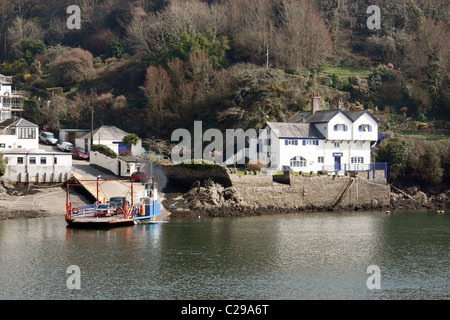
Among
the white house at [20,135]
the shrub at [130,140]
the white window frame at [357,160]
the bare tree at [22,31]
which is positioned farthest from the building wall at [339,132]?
the bare tree at [22,31]

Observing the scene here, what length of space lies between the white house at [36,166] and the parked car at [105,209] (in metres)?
9.77

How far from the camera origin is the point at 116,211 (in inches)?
2058

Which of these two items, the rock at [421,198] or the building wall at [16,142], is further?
the building wall at [16,142]

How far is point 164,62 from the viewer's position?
83562 millimetres

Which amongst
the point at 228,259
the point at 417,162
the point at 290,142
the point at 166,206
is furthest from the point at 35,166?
the point at 417,162

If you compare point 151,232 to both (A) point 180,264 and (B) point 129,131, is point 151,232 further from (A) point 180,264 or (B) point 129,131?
(B) point 129,131

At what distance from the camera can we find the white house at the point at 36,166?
59.7m

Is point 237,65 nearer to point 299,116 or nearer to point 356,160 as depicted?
point 299,116

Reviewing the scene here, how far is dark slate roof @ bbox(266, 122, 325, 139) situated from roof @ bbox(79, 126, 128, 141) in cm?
1817

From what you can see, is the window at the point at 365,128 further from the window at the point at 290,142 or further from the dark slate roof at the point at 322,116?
the window at the point at 290,142

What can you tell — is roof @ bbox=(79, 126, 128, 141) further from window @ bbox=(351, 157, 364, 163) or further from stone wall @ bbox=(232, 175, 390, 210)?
window @ bbox=(351, 157, 364, 163)

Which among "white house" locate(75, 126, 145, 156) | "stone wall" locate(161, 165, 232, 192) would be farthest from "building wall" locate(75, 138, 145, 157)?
"stone wall" locate(161, 165, 232, 192)

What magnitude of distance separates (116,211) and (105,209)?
898mm

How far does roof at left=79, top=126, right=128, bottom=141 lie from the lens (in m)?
73.8
